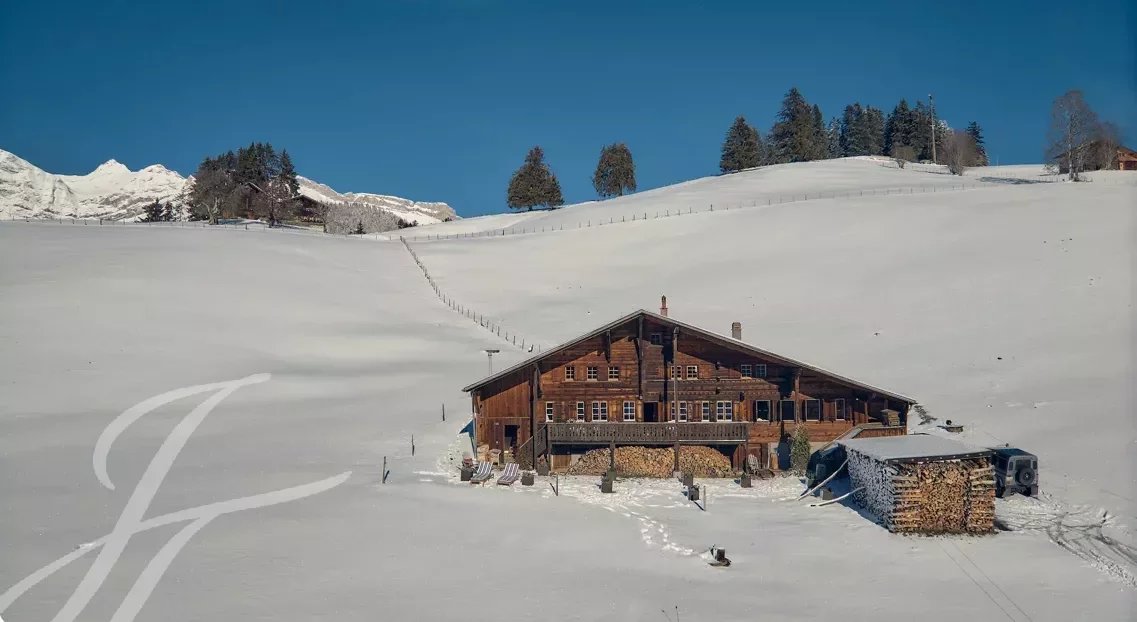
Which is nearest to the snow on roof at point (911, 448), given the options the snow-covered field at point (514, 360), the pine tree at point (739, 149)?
the snow-covered field at point (514, 360)

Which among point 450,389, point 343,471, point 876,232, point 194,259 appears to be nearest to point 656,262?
point 876,232

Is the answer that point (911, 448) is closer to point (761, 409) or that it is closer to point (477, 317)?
point (761, 409)

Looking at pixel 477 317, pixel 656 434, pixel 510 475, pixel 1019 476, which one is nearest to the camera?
pixel 1019 476

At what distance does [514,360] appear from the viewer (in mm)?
47062

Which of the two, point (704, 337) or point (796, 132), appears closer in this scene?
point (704, 337)

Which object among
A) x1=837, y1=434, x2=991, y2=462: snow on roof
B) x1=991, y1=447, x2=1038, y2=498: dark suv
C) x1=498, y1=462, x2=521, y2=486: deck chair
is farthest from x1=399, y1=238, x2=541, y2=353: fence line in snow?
x1=991, y1=447, x2=1038, y2=498: dark suv

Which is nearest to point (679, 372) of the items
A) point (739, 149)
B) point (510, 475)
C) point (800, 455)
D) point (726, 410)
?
point (726, 410)

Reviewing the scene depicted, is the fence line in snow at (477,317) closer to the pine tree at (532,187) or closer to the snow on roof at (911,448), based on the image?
the snow on roof at (911,448)

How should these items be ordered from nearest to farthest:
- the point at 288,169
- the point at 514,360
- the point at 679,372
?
1. the point at 679,372
2. the point at 514,360
3. the point at 288,169

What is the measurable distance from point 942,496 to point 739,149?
377ft

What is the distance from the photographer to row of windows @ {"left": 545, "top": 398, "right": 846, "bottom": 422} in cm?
3218

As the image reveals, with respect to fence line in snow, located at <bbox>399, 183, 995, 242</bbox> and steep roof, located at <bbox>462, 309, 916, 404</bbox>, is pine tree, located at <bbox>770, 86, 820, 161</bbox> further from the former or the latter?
steep roof, located at <bbox>462, 309, 916, 404</bbox>

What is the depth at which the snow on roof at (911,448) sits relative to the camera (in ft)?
78.4

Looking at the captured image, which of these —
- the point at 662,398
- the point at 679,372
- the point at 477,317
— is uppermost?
the point at 477,317
